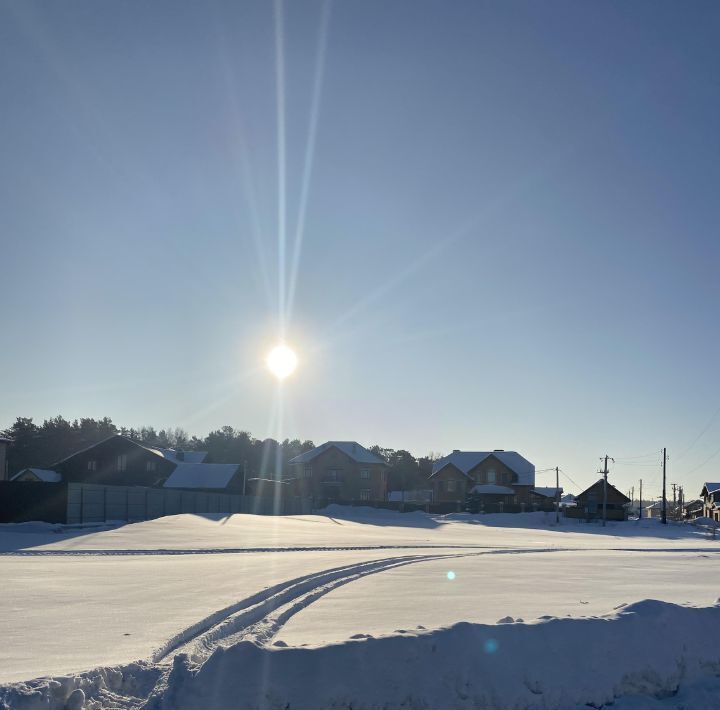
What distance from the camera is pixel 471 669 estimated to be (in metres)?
6.93

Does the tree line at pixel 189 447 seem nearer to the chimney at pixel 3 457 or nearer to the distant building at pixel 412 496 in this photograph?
the distant building at pixel 412 496

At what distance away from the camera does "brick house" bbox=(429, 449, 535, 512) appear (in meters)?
95.2

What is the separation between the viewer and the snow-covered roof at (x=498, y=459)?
9681 centimetres

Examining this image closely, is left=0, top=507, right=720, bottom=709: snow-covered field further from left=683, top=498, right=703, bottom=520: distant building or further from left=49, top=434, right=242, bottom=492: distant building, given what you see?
left=683, top=498, right=703, bottom=520: distant building

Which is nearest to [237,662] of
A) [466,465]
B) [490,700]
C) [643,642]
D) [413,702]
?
[413,702]

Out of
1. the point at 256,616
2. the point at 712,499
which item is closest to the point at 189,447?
the point at 712,499

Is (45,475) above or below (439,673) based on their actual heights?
below

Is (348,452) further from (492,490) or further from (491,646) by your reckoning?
(491,646)

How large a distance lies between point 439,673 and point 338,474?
288 feet

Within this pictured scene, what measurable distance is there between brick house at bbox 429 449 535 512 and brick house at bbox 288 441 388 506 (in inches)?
337

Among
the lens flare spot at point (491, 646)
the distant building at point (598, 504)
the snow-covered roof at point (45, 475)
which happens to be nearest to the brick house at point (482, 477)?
the distant building at point (598, 504)

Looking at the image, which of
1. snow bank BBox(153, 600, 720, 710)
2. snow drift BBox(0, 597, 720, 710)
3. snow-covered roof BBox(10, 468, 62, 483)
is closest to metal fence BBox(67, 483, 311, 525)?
snow-covered roof BBox(10, 468, 62, 483)

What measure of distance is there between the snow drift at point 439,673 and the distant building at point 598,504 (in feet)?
258

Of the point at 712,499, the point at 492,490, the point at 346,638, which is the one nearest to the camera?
the point at 346,638
